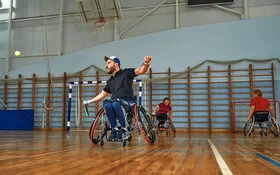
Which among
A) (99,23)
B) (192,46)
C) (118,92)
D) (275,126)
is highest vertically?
(99,23)

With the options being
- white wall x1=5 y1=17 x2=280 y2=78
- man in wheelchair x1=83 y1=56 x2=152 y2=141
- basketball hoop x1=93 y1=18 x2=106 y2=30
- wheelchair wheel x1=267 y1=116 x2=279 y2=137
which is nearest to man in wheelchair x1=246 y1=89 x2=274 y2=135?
wheelchair wheel x1=267 y1=116 x2=279 y2=137

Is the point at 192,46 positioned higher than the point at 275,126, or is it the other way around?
the point at 192,46

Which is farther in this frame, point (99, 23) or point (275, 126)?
point (99, 23)

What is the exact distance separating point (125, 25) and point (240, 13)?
11.8 ft

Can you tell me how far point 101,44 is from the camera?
8266mm

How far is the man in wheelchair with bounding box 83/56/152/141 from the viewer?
7.93 ft

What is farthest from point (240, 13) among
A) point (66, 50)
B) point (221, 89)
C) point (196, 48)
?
point (66, 50)

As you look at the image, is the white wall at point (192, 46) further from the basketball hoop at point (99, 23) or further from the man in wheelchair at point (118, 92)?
the man in wheelchair at point (118, 92)

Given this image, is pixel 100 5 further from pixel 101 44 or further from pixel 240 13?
pixel 240 13

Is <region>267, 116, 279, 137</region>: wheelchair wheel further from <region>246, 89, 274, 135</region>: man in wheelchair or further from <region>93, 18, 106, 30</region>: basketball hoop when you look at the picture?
<region>93, 18, 106, 30</region>: basketball hoop

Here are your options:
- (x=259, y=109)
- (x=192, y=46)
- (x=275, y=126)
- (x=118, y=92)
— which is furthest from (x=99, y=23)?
(x=118, y=92)

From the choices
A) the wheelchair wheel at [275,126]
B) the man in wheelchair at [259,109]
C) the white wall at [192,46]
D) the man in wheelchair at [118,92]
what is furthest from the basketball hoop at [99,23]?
the man in wheelchair at [118,92]

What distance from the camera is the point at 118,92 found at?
257 centimetres

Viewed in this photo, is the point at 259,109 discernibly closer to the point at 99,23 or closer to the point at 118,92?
the point at 118,92
